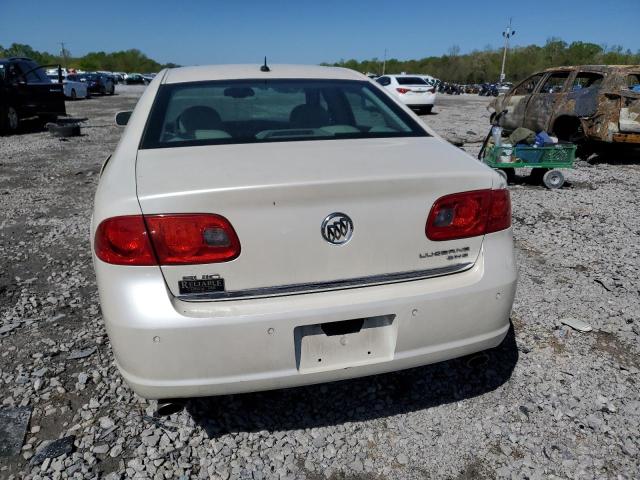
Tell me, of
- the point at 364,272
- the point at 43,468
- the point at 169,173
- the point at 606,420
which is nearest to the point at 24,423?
the point at 43,468

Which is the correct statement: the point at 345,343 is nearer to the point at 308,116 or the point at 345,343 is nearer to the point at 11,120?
the point at 308,116

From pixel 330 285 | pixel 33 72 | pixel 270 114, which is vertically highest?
pixel 33 72

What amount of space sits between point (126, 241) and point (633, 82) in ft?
31.3

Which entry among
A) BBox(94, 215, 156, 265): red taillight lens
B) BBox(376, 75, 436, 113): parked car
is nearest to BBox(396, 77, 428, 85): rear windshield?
BBox(376, 75, 436, 113): parked car

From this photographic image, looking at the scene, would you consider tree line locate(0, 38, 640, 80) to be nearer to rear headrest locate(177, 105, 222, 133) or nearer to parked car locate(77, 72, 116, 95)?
parked car locate(77, 72, 116, 95)

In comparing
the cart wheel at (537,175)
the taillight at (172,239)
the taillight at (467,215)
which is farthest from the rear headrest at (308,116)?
the cart wheel at (537,175)

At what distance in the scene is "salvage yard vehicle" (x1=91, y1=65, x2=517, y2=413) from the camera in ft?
5.61

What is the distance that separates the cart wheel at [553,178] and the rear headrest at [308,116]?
16.2 ft

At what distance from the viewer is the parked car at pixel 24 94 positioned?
11.5 m

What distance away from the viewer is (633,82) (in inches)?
335

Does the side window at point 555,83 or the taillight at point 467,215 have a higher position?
the side window at point 555,83

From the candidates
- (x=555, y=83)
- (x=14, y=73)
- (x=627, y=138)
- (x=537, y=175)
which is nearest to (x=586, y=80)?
(x=555, y=83)

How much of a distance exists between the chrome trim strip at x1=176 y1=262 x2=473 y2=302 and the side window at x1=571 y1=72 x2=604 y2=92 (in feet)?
26.2

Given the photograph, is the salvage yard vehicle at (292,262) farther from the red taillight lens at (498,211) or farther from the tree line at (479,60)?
the tree line at (479,60)
